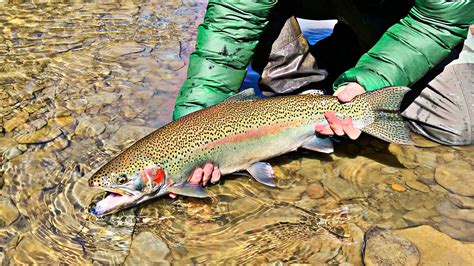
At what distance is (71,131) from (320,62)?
2205 mm

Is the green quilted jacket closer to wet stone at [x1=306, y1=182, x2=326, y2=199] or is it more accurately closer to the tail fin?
the tail fin

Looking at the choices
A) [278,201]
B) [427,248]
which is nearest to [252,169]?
[278,201]

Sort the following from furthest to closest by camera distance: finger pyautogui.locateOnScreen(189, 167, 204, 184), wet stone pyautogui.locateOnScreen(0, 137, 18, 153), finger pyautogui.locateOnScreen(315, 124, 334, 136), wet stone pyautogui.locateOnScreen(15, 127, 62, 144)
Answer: wet stone pyautogui.locateOnScreen(15, 127, 62, 144) → wet stone pyautogui.locateOnScreen(0, 137, 18, 153) → finger pyautogui.locateOnScreen(315, 124, 334, 136) → finger pyautogui.locateOnScreen(189, 167, 204, 184)

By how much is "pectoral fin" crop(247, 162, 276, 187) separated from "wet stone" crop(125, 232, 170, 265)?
2.47 ft

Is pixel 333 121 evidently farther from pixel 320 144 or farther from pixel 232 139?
pixel 232 139

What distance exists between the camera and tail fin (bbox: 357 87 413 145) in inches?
124

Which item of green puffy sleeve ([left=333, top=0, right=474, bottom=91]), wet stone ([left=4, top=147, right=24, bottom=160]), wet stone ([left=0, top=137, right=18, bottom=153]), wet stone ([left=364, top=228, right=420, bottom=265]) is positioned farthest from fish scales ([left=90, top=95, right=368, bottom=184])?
wet stone ([left=0, top=137, right=18, bottom=153])

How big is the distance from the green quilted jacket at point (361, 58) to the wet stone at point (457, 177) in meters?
0.69

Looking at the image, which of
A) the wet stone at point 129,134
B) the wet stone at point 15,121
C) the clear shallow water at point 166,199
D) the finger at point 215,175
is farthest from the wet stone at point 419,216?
the wet stone at point 15,121

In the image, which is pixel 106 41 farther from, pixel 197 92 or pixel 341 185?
pixel 341 185

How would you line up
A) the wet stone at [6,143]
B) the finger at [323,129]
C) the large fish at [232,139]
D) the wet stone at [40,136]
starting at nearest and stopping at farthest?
the large fish at [232,139] → the finger at [323,129] → the wet stone at [6,143] → the wet stone at [40,136]

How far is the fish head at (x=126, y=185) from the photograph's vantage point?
2717mm

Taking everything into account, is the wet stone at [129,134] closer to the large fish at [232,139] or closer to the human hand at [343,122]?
the large fish at [232,139]

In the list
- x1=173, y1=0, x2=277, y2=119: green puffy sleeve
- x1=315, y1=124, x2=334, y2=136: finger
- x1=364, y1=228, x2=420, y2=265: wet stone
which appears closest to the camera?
x1=364, y1=228, x2=420, y2=265: wet stone
